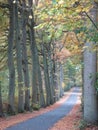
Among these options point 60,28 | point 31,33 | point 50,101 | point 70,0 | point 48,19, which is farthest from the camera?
point 50,101

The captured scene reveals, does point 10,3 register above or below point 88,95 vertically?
above

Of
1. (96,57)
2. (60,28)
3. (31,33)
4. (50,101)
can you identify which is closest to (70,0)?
(60,28)

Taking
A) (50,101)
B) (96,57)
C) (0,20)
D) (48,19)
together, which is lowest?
(50,101)

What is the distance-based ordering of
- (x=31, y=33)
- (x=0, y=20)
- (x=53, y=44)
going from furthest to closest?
(x=53, y=44), (x=31, y=33), (x=0, y=20)

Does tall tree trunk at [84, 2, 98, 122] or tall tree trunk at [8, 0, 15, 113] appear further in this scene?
tall tree trunk at [8, 0, 15, 113]

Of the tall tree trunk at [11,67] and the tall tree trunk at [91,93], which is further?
the tall tree trunk at [11,67]

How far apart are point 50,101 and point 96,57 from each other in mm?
26191

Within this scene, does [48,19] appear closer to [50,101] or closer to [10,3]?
[10,3]

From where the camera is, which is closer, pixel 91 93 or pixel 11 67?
pixel 91 93

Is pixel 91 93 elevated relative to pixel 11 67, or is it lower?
lower

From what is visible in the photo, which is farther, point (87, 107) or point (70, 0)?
point (87, 107)

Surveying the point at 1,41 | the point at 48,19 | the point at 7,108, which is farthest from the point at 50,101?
the point at 48,19

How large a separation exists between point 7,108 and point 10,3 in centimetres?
696

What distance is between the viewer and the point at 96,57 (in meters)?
14.7
